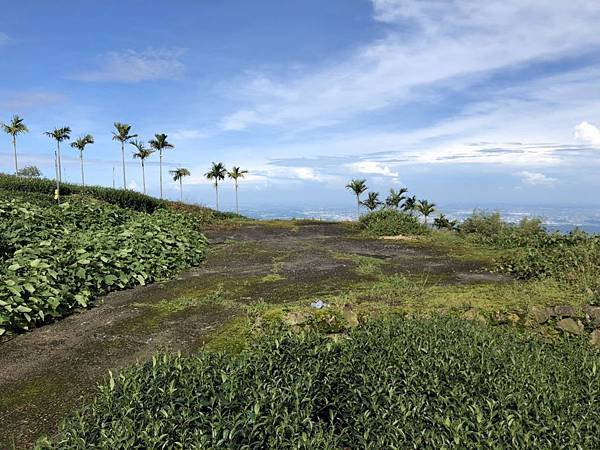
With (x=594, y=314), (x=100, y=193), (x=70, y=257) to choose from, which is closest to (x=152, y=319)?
(x=70, y=257)

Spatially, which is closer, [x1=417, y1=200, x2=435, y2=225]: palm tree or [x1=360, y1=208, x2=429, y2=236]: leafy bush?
[x1=360, y1=208, x2=429, y2=236]: leafy bush

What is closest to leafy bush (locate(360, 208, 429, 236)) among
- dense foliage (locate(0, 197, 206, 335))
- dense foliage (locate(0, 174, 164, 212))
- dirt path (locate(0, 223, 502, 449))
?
dirt path (locate(0, 223, 502, 449))

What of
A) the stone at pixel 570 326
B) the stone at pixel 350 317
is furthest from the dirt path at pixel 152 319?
the stone at pixel 570 326

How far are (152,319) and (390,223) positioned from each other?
13.1 m

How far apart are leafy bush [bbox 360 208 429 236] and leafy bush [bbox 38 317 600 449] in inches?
499

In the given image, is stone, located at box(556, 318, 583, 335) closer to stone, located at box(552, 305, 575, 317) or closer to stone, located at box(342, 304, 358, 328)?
stone, located at box(552, 305, 575, 317)

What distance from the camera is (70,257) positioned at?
7289 mm

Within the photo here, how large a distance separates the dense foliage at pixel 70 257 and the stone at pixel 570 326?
6.45 m

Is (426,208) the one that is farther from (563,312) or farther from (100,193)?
(563,312)

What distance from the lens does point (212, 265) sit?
1002 centimetres

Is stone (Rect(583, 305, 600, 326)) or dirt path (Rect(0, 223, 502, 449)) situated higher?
stone (Rect(583, 305, 600, 326))

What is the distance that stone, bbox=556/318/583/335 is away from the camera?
15.6 feet

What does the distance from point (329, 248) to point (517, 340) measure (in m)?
8.47

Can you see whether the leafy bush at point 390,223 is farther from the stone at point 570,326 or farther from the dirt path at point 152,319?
the stone at point 570,326
